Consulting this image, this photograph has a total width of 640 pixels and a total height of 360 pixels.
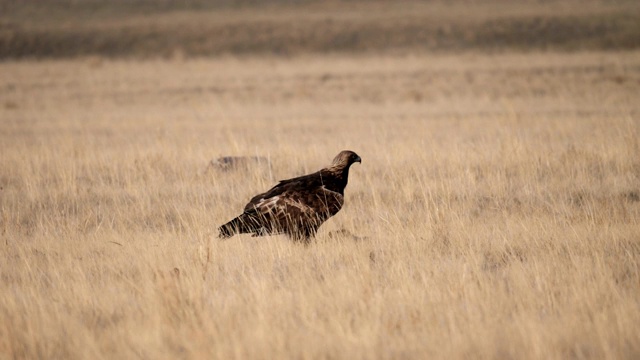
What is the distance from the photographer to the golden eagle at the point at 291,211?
6703mm

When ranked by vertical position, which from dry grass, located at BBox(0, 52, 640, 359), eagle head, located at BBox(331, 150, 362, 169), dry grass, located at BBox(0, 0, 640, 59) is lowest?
dry grass, located at BBox(0, 52, 640, 359)

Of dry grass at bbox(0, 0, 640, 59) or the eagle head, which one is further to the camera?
dry grass at bbox(0, 0, 640, 59)

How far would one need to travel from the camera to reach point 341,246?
6.73 metres

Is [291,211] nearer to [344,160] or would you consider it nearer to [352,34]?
[344,160]

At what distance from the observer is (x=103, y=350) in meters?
4.66

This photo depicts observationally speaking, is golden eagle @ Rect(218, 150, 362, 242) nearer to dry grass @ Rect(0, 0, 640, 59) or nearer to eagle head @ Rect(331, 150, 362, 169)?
eagle head @ Rect(331, 150, 362, 169)

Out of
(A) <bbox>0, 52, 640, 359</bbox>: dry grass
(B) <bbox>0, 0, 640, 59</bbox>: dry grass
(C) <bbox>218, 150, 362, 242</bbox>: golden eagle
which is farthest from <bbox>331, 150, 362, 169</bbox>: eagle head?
(B) <bbox>0, 0, 640, 59</bbox>: dry grass

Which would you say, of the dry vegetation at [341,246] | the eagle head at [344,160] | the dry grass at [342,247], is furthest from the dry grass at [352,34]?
the eagle head at [344,160]

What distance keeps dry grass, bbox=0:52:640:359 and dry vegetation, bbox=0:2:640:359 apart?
23 mm

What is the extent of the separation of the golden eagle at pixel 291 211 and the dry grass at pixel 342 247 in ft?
0.58

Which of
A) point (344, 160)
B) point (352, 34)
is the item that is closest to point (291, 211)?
point (344, 160)

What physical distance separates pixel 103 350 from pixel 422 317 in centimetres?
186

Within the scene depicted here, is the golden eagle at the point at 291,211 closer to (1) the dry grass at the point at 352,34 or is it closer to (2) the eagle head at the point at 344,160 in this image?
(2) the eagle head at the point at 344,160

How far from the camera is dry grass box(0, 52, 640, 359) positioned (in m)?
4.72
